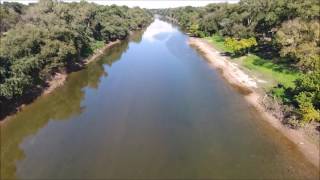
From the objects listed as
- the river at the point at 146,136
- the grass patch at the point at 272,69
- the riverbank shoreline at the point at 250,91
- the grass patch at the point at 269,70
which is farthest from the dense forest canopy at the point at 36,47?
the grass patch at the point at 272,69

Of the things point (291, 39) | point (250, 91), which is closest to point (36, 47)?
point (250, 91)

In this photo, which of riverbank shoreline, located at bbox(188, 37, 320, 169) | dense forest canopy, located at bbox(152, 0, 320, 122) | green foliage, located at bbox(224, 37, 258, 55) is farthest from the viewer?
green foliage, located at bbox(224, 37, 258, 55)

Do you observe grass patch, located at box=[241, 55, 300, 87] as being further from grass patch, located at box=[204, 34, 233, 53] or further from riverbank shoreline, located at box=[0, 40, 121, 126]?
riverbank shoreline, located at box=[0, 40, 121, 126]

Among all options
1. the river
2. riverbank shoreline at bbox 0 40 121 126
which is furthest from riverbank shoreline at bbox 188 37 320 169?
riverbank shoreline at bbox 0 40 121 126

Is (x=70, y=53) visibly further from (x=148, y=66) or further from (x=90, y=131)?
(x=90, y=131)

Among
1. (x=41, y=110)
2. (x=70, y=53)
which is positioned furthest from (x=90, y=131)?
(x=70, y=53)

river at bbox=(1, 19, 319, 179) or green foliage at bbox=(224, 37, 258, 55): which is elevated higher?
green foliage at bbox=(224, 37, 258, 55)

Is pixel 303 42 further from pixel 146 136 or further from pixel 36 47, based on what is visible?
pixel 36 47
